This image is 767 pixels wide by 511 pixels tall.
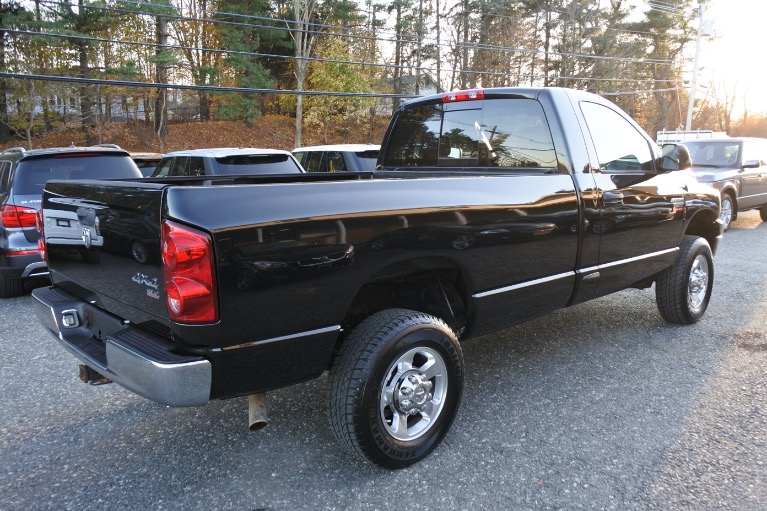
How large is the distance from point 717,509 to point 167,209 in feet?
8.99

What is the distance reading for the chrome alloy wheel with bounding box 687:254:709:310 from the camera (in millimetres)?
4855

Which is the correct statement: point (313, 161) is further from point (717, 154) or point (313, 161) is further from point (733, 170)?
point (717, 154)

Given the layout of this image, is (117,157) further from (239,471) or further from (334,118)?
(334,118)

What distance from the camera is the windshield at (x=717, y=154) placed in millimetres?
11664

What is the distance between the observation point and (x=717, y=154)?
11922 mm

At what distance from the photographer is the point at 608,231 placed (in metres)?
3.79

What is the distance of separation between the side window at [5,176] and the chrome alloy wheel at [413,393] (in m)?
5.33

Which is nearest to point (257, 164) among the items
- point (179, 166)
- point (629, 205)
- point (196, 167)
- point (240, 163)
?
point (240, 163)

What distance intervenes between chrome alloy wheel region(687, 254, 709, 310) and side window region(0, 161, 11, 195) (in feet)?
22.9

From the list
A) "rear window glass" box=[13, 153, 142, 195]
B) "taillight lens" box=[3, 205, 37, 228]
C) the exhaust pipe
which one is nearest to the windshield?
"rear window glass" box=[13, 153, 142, 195]

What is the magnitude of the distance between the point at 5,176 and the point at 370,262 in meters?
5.52

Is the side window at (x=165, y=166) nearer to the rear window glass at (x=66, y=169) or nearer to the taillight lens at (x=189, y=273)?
the rear window glass at (x=66, y=169)

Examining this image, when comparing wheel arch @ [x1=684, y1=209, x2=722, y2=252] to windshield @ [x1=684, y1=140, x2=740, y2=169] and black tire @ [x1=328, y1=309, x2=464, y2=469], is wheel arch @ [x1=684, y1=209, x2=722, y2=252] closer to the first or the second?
black tire @ [x1=328, y1=309, x2=464, y2=469]

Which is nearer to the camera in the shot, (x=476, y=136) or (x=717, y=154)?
(x=476, y=136)
